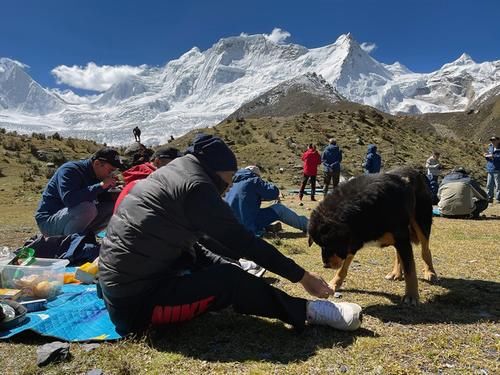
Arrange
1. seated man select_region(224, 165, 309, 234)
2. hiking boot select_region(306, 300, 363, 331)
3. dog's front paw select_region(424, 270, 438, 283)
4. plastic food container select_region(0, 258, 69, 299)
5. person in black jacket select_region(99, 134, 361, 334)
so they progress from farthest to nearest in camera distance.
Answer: seated man select_region(224, 165, 309, 234) → dog's front paw select_region(424, 270, 438, 283) → plastic food container select_region(0, 258, 69, 299) → hiking boot select_region(306, 300, 363, 331) → person in black jacket select_region(99, 134, 361, 334)

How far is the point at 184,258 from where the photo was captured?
4.18 meters

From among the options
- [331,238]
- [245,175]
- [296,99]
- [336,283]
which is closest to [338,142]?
[245,175]

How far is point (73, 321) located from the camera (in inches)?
168

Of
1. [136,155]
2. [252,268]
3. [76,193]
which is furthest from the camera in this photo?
[136,155]

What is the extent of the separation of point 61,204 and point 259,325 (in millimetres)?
4228

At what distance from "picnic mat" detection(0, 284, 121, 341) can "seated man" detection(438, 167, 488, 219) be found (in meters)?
9.54

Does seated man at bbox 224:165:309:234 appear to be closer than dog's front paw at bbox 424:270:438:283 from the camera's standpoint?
No

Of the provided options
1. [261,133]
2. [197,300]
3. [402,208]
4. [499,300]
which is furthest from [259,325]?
[261,133]

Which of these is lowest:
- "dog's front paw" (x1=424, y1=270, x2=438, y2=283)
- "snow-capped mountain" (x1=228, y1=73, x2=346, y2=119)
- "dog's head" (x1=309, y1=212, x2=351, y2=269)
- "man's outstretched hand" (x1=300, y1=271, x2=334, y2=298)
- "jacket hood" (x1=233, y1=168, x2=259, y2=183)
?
"dog's front paw" (x1=424, y1=270, x2=438, y2=283)

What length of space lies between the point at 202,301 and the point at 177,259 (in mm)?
461

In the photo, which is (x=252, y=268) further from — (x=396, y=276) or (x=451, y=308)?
(x=451, y=308)

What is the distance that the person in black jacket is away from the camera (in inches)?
137

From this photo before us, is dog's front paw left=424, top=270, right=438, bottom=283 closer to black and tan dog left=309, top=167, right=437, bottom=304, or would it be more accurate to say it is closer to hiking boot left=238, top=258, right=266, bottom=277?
black and tan dog left=309, top=167, right=437, bottom=304

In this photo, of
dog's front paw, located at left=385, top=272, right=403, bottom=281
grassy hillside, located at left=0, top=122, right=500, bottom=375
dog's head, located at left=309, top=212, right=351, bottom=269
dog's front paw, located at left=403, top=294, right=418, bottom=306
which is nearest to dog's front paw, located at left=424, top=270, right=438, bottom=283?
grassy hillside, located at left=0, top=122, right=500, bottom=375
